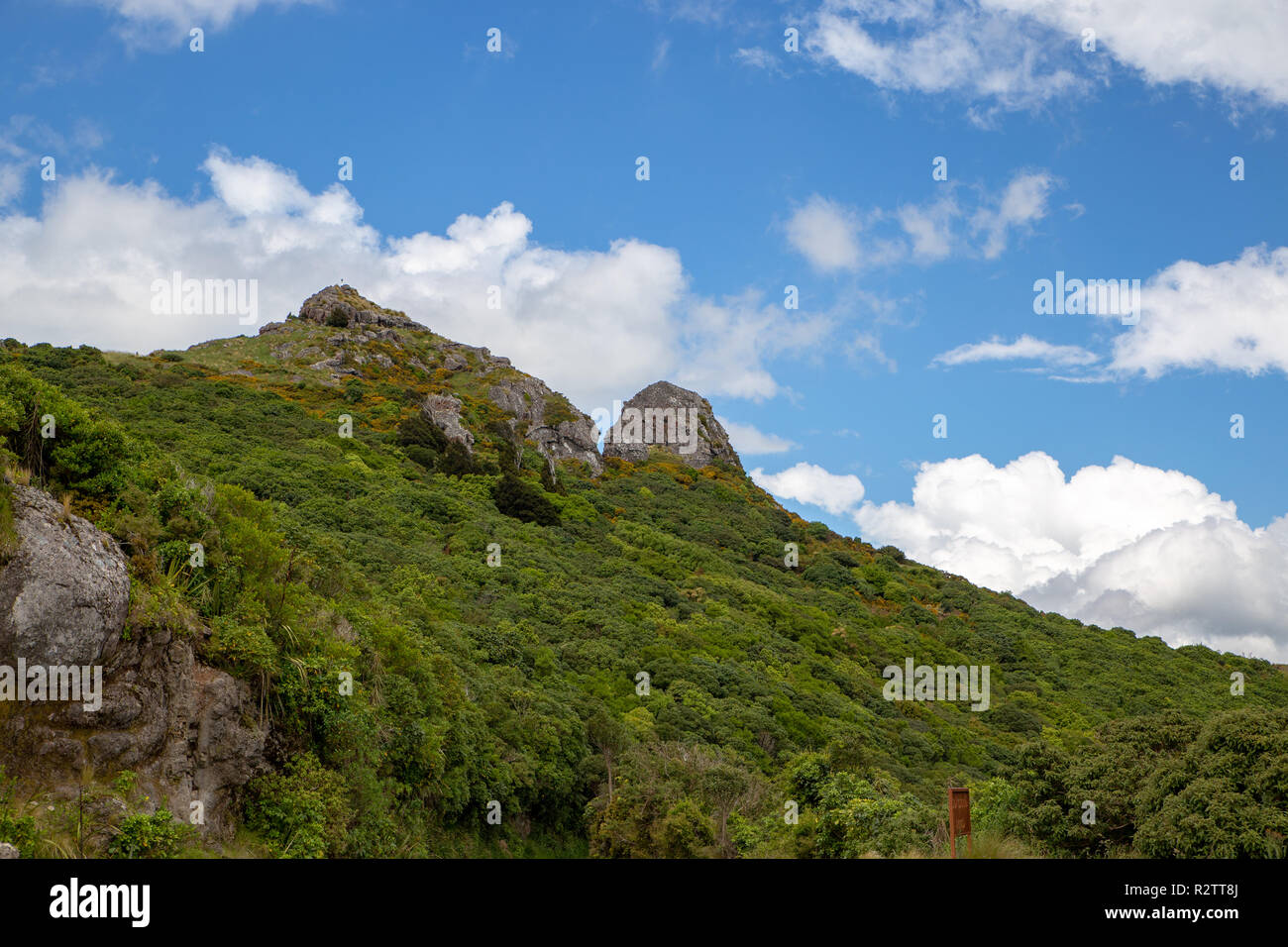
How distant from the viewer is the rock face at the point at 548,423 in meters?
96.9

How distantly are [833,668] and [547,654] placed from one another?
20.7 meters

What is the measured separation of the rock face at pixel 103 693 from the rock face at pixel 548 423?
78.4 metres

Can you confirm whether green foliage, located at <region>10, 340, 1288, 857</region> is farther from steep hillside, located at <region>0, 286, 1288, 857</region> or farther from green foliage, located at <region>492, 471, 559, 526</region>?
green foliage, located at <region>492, 471, 559, 526</region>

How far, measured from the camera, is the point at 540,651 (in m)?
38.1

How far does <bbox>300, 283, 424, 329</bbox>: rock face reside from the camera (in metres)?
110

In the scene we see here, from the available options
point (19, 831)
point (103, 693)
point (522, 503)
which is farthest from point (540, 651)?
point (19, 831)

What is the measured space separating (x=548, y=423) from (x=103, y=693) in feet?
293

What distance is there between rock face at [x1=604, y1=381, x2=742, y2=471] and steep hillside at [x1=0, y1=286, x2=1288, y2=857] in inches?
643

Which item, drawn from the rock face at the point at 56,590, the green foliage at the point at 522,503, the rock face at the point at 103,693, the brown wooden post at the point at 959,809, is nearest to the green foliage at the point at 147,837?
the rock face at the point at 103,693

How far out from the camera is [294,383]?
83062 mm

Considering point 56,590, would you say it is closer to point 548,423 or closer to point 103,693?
point 103,693

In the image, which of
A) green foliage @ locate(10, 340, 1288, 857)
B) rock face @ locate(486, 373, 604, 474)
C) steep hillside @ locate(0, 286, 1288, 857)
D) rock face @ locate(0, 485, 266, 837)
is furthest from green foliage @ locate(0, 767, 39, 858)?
rock face @ locate(486, 373, 604, 474)
